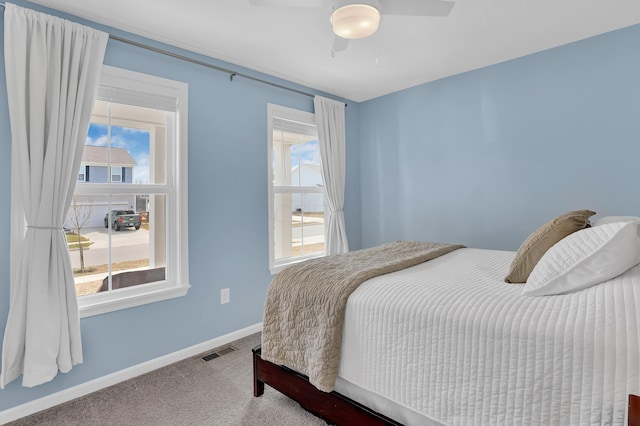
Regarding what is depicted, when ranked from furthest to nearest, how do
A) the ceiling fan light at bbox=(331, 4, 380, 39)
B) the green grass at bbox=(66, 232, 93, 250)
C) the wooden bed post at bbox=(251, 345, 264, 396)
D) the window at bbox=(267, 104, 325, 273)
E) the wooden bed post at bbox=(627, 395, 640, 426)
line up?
the window at bbox=(267, 104, 325, 273) → the green grass at bbox=(66, 232, 93, 250) → the wooden bed post at bbox=(251, 345, 264, 396) → the ceiling fan light at bbox=(331, 4, 380, 39) → the wooden bed post at bbox=(627, 395, 640, 426)

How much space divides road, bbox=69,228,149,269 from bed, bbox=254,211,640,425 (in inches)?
61.9

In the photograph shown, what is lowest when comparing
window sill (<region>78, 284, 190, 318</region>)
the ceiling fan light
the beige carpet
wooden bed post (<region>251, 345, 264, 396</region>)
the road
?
the beige carpet

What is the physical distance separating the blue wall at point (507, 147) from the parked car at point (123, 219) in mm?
2611

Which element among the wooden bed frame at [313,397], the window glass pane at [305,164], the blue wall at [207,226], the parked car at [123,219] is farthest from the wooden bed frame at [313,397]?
the window glass pane at [305,164]

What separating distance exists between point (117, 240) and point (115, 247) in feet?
0.17

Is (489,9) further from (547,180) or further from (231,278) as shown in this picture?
(231,278)

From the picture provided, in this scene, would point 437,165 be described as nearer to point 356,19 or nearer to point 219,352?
point 356,19

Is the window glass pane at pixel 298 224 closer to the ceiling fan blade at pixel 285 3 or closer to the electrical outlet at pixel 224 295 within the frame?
the electrical outlet at pixel 224 295

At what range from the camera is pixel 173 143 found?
2631 mm

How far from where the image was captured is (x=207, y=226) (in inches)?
109

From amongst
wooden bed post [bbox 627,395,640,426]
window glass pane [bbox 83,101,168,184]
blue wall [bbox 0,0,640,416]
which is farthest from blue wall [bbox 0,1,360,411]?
wooden bed post [bbox 627,395,640,426]

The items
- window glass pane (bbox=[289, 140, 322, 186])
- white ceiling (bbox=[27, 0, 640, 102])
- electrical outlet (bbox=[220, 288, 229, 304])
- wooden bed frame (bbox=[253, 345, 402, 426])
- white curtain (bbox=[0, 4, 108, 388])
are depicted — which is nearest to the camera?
wooden bed frame (bbox=[253, 345, 402, 426])

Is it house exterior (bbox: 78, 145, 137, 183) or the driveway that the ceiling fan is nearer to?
house exterior (bbox: 78, 145, 137, 183)

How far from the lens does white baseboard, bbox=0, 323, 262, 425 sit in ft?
6.25
